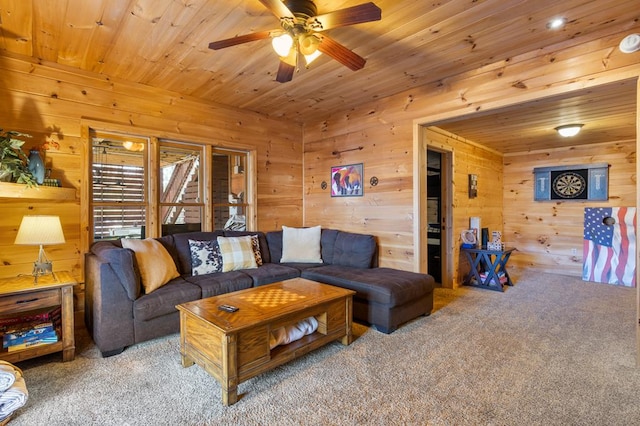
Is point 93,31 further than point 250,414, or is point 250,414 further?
point 93,31

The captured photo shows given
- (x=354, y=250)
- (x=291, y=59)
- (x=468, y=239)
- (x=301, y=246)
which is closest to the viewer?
(x=291, y=59)

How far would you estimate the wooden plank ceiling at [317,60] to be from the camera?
216cm

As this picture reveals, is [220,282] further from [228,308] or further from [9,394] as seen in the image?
[9,394]

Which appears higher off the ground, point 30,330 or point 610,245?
point 610,245

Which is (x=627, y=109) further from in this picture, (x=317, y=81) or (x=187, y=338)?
(x=187, y=338)

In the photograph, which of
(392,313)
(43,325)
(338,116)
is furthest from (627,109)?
(43,325)

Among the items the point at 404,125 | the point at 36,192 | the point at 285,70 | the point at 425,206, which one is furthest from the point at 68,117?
the point at 425,206

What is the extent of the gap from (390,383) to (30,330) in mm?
2622

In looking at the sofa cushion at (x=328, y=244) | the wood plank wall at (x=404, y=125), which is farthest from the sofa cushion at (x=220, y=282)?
the wood plank wall at (x=404, y=125)

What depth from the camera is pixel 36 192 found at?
2598 mm

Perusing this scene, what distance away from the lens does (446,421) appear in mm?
1709

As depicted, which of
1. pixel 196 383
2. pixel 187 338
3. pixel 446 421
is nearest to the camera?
pixel 446 421

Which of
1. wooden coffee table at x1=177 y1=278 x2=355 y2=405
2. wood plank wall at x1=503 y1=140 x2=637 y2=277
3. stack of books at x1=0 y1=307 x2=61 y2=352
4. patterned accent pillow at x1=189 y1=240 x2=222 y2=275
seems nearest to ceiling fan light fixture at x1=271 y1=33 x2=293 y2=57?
wooden coffee table at x1=177 y1=278 x2=355 y2=405

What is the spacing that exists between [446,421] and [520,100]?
8.52 ft
